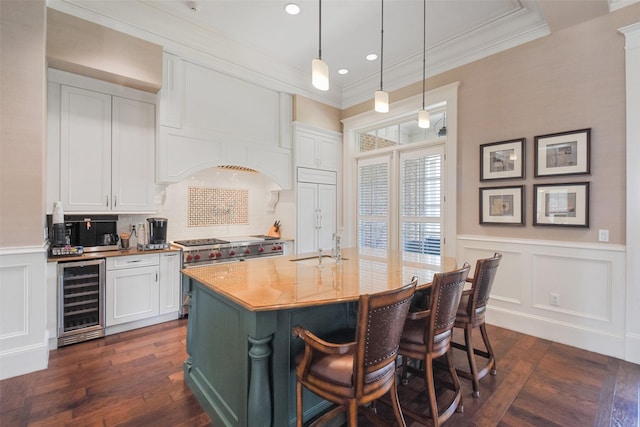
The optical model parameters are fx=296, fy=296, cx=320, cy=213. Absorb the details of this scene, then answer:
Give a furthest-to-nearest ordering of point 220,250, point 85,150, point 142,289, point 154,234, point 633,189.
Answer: point 220,250
point 154,234
point 142,289
point 85,150
point 633,189

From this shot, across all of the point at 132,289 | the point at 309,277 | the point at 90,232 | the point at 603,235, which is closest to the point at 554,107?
the point at 603,235

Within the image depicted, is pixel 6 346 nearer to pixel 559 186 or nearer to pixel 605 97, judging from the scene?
pixel 559 186

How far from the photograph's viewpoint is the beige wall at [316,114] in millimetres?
4703

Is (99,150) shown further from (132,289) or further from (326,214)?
(326,214)

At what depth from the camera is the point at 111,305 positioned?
10.2 feet

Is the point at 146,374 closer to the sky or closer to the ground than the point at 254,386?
closer to the ground

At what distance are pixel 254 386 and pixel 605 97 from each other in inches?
Result: 152

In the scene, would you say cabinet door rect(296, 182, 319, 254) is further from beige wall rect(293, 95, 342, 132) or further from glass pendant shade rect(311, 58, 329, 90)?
glass pendant shade rect(311, 58, 329, 90)

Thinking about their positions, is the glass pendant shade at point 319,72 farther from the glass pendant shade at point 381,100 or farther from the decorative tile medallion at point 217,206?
the decorative tile medallion at point 217,206

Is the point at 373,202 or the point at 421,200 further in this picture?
the point at 373,202

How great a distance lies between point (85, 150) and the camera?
3.21 metres

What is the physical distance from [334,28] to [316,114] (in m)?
1.58

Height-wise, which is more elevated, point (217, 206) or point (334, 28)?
point (334, 28)

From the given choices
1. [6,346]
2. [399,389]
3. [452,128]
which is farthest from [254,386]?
[452,128]
